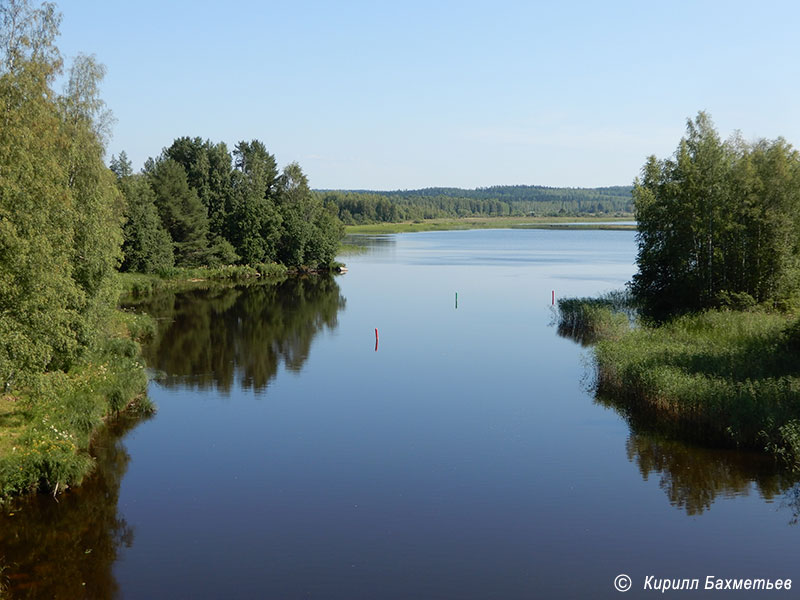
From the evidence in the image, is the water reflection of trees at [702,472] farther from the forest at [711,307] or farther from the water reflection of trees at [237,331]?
the water reflection of trees at [237,331]

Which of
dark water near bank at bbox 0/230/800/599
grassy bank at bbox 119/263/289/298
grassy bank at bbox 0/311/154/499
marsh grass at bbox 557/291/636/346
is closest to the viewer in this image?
dark water near bank at bbox 0/230/800/599

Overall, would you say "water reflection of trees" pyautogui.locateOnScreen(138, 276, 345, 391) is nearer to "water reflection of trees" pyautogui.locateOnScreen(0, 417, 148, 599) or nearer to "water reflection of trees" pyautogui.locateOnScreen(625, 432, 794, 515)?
"water reflection of trees" pyautogui.locateOnScreen(0, 417, 148, 599)

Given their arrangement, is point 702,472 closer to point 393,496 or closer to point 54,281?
point 393,496

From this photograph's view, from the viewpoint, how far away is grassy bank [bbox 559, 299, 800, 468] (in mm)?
22094

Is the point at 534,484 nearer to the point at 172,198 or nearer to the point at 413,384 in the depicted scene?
the point at 413,384

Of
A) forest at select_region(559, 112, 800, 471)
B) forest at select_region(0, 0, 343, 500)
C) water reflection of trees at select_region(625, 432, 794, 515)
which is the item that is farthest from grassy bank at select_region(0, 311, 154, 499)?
forest at select_region(559, 112, 800, 471)

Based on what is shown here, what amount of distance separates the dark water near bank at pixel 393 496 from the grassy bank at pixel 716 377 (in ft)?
3.40

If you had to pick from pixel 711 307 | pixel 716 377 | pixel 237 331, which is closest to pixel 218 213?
pixel 237 331

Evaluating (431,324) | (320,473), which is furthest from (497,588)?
(431,324)

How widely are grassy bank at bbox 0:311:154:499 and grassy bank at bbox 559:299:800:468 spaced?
18.3m

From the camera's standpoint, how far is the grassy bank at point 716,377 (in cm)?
2209

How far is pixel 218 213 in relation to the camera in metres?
85.1

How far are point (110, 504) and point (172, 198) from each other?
6084cm

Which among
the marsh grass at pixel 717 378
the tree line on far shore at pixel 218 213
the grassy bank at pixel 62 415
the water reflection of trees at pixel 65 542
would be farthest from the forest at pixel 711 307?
the tree line on far shore at pixel 218 213
